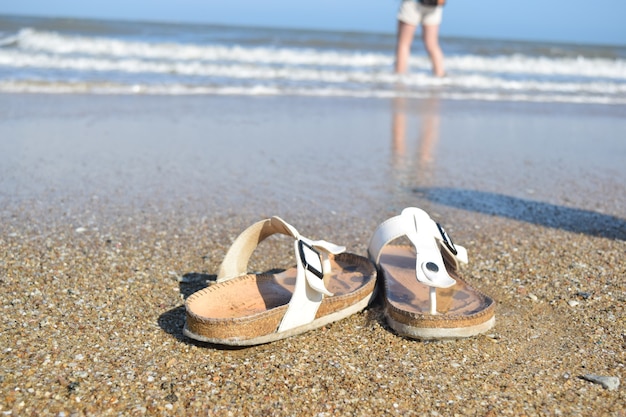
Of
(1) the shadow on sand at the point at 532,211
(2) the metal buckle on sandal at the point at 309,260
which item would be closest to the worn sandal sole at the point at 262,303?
(2) the metal buckle on sandal at the point at 309,260

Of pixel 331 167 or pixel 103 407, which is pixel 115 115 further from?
pixel 103 407

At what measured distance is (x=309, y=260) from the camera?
250 cm

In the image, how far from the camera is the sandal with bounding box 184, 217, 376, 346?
234 cm

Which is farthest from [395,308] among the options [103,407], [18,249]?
[18,249]

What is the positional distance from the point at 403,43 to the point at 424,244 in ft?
30.4

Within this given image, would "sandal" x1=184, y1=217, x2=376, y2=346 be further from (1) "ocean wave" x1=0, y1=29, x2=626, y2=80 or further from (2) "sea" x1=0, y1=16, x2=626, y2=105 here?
(1) "ocean wave" x1=0, y1=29, x2=626, y2=80

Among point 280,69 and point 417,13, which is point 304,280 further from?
point 280,69

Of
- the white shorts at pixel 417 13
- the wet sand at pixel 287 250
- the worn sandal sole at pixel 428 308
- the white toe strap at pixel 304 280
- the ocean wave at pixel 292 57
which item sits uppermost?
the white shorts at pixel 417 13

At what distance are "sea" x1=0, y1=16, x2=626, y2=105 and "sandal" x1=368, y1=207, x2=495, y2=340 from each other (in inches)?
271

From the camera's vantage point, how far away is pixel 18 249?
3.30 metres

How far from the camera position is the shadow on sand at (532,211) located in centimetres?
404

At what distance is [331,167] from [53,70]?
8212 millimetres

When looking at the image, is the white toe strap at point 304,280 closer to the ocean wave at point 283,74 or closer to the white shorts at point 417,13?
the ocean wave at point 283,74

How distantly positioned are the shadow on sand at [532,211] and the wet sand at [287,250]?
0.02 metres
